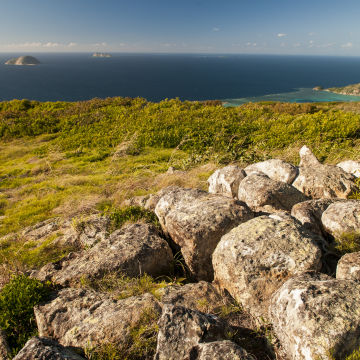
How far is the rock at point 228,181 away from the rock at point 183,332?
4.60m

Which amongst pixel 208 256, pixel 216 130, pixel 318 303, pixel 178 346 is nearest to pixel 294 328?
pixel 318 303

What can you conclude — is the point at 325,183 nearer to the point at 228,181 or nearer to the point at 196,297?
the point at 228,181

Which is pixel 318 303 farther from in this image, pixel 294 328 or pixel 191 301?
pixel 191 301

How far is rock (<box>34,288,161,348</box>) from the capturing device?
12.3 feet

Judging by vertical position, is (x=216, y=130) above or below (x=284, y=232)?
below

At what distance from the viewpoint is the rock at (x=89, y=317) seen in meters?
3.75

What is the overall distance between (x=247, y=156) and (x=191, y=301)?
10028 millimetres

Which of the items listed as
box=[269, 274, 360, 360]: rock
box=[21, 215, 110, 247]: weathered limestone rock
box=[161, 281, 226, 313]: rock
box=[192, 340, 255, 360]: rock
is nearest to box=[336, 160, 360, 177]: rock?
box=[269, 274, 360, 360]: rock

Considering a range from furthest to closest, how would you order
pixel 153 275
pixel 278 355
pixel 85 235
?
pixel 85 235, pixel 153 275, pixel 278 355

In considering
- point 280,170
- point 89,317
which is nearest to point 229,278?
point 89,317

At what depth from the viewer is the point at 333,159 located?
455 inches

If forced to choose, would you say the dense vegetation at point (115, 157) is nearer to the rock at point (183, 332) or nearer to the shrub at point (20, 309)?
the shrub at point (20, 309)

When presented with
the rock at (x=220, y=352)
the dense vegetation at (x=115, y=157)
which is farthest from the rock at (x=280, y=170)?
the rock at (x=220, y=352)

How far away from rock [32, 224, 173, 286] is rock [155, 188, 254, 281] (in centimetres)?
53
